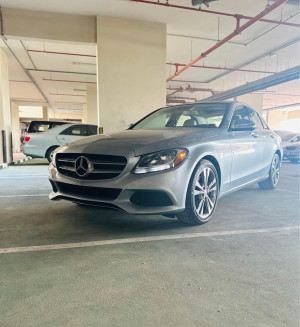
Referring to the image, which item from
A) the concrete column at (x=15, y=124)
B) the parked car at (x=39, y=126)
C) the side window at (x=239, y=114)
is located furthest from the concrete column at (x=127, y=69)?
the concrete column at (x=15, y=124)

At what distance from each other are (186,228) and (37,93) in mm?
17487

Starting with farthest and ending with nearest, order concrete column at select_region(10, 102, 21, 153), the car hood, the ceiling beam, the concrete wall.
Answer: concrete column at select_region(10, 102, 21, 153) → the ceiling beam → the concrete wall → the car hood

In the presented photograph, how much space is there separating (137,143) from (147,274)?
3.71 ft

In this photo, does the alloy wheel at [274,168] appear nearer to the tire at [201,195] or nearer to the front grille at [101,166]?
the tire at [201,195]

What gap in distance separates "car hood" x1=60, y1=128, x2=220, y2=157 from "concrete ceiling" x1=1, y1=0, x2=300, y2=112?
4.85 meters

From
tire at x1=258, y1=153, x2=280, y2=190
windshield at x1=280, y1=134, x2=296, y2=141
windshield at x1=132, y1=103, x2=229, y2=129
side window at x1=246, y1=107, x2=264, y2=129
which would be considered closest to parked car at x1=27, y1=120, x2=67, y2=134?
windshield at x1=132, y1=103, x2=229, y2=129

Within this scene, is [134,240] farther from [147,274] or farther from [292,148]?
[292,148]

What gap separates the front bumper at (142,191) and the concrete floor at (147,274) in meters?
0.28

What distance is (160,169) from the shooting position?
214 cm

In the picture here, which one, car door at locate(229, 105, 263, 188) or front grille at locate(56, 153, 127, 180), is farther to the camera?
car door at locate(229, 105, 263, 188)

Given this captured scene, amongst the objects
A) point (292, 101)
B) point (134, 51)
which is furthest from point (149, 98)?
point (292, 101)

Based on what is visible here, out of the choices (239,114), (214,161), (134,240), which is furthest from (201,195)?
(239,114)

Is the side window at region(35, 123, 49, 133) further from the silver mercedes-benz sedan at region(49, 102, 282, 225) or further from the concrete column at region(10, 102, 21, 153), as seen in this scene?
the concrete column at region(10, 102, 21, 153)

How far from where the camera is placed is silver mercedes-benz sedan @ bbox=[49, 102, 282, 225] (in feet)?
6.98
